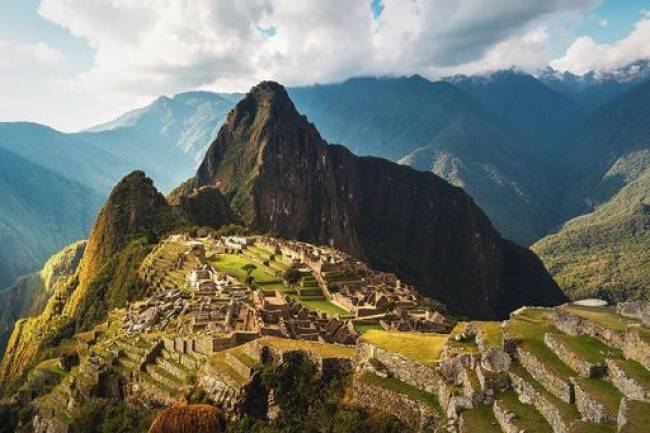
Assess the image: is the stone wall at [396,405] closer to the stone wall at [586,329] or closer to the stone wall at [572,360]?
the stone wall at [572,360]

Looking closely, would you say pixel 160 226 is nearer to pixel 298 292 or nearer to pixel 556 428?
pixel 298 292

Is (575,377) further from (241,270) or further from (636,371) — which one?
(241,270)

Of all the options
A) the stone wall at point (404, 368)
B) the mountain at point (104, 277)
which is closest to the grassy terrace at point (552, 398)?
the stone wall at point (404, 368)

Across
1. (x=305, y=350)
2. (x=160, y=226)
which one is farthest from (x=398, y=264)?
(x=305, y=350)

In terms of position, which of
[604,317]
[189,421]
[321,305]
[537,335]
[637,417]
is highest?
[604,317]

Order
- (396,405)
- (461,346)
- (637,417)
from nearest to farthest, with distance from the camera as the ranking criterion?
(637,417), (396,405), (461,346)

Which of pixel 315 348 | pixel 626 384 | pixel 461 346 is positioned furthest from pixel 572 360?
pixel 315 348
